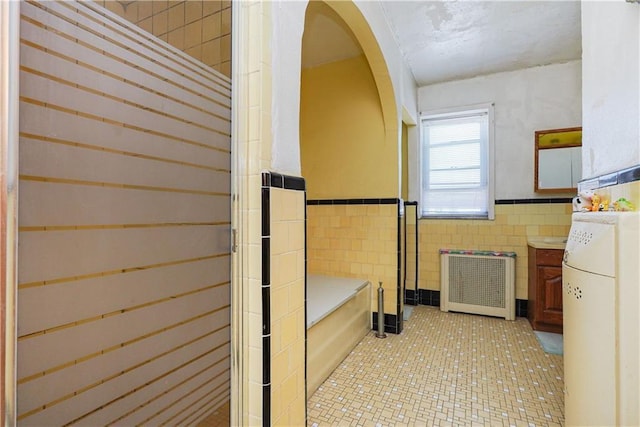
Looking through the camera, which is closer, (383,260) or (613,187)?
(613,187)

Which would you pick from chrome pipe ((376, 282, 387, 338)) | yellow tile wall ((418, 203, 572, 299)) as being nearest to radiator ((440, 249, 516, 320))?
yellow tile wall ((418, 203, 572, 299))

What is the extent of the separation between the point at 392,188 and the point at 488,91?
1683 mm

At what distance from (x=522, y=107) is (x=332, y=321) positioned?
2.92 metres

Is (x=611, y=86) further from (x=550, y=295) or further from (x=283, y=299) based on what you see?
(x=550, y=295)

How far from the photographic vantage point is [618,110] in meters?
1.17

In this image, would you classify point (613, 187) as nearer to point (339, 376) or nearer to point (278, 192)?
point (278, 192)

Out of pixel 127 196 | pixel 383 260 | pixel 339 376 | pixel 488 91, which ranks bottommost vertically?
pixel 339 376

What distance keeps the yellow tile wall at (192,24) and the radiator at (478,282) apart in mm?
3033

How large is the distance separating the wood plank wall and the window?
2970mm

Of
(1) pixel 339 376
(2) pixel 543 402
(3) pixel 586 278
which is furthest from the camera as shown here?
(1) pixel 339 376

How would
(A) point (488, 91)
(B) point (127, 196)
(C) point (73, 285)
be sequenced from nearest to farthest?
(C) point (73, 285) → (B) point (127, 196) → (A) point (488, 91)

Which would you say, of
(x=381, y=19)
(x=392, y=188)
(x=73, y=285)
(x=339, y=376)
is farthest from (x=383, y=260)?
(x=73, y=285)

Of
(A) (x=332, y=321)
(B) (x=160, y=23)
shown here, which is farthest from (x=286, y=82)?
(A) (x=332, y=321)

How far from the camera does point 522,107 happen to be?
10.7 ft
